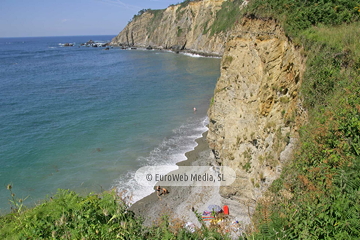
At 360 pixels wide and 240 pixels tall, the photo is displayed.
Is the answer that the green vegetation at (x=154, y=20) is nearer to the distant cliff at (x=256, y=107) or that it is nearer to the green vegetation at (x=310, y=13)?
the distant cliff at (x=256, y=107)

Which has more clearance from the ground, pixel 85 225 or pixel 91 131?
pixel 85 225

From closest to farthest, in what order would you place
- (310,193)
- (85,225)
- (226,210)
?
(85,225)
(310,193)
(226,210)

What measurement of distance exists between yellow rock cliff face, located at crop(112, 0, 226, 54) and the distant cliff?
218ft

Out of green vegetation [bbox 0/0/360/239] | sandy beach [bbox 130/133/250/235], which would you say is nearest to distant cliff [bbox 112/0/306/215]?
green vegetation [bbox 0/0/360/239]

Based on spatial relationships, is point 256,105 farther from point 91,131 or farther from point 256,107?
point 91,131

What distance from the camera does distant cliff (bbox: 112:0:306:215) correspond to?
31.2 ft

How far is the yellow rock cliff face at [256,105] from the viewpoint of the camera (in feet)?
31.2

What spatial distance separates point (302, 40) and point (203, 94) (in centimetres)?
2691

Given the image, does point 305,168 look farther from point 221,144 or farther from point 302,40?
point 221,144

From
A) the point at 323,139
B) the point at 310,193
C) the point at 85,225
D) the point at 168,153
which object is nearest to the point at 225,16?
the point at 168,153

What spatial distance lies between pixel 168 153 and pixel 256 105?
1096 cm

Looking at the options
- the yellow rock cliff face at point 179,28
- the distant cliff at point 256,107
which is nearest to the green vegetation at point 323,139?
the distant cliff at point 256,107

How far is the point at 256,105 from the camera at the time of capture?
36.4ft

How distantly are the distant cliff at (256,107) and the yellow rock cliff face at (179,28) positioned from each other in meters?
66.5
